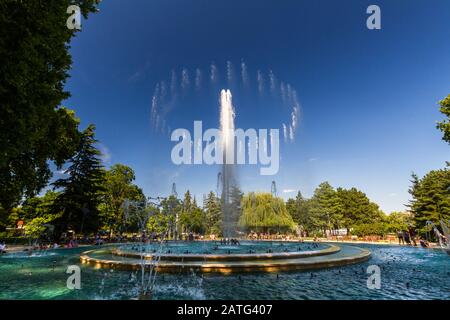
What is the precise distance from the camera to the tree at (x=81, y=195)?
104 feet

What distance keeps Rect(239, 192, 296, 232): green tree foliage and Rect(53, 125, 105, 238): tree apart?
2359 cm

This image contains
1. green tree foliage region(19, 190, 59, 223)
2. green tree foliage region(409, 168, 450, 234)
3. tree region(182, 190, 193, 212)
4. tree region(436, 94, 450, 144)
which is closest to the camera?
tree region(436, 94, 450, 144)

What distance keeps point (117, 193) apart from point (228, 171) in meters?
32.5

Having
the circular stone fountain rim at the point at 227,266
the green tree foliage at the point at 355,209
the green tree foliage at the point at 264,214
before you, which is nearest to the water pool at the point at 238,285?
the circular stone fountain rim at the point at 227,266

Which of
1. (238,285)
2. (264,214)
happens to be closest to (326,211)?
(264,214)

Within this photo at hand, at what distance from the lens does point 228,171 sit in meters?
29.5

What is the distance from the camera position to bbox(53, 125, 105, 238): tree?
3170 centimetres

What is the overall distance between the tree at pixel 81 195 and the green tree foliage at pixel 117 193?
1567 cm

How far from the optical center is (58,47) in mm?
10789

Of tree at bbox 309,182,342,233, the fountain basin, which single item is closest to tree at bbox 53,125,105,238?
the fountain basin

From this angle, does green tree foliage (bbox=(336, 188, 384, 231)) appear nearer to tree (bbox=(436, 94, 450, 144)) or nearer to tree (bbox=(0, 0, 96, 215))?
tree (bbox=(436, 94, 450, 144))

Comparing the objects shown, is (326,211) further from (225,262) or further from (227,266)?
(227,266)
